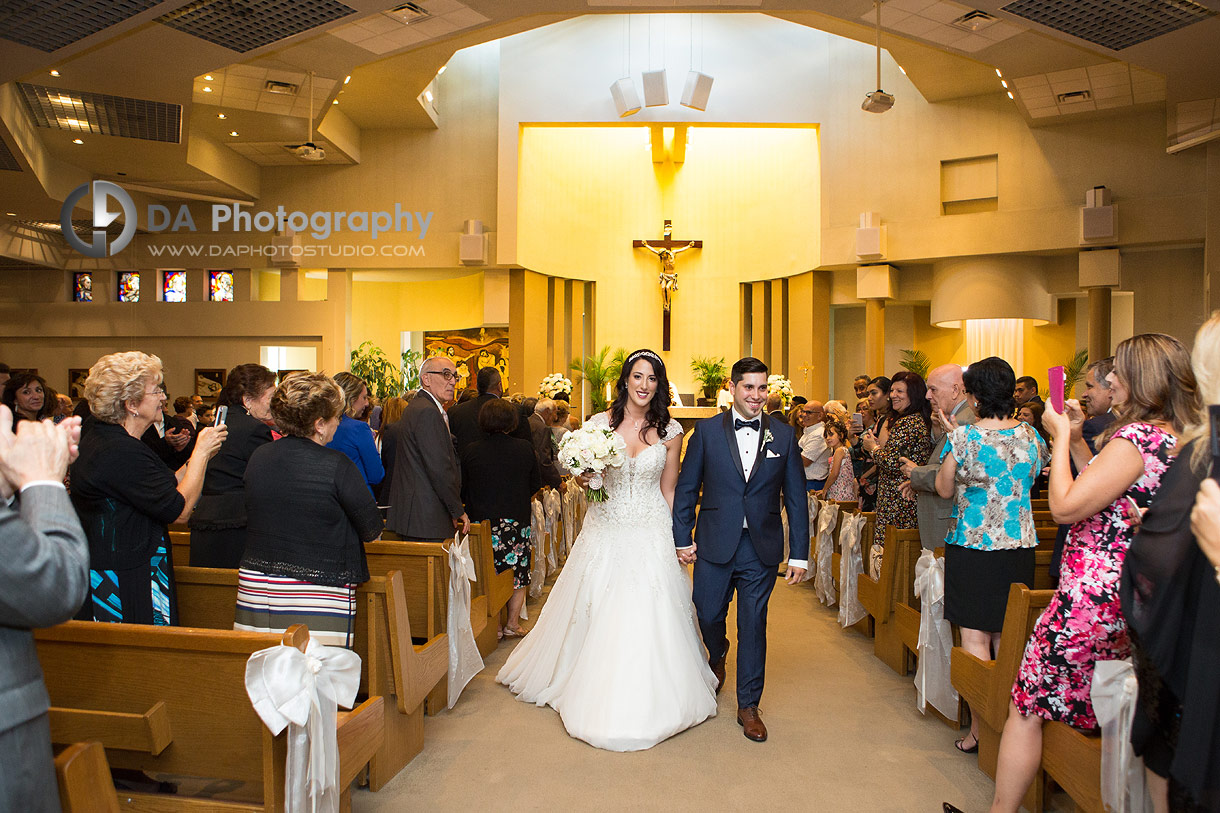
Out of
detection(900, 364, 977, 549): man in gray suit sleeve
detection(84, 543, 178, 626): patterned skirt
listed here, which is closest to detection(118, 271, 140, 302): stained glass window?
detection(84, 543, 178, 626): patterned skirt

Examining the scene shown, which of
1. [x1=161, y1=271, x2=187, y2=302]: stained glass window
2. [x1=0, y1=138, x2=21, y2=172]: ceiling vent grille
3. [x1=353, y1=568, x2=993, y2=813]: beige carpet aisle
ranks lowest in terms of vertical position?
[x1=353, y1=568, x2=993, y2=813]: beige carpet aisle

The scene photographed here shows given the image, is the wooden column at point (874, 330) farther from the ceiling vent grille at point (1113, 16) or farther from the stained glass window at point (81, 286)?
the stained glass window at point (81, 286)

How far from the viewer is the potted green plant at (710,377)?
15.9m

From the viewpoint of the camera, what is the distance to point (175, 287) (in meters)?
15.6

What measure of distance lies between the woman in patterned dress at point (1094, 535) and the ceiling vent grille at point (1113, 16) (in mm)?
6878

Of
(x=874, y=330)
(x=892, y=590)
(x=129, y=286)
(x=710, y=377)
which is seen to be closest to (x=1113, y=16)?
(x=892, y=590)

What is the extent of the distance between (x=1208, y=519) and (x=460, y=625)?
138 inches

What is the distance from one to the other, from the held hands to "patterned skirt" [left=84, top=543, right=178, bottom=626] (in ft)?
9.80

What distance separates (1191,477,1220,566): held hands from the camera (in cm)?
149

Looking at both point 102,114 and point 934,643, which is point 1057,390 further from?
point 102,114

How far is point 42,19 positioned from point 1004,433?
857 cm

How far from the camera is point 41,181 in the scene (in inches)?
469

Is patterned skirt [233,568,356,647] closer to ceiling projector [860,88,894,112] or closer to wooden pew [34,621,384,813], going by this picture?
wooden pew [34,621,384,813]

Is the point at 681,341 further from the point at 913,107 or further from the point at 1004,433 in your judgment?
the point at 1004,433
